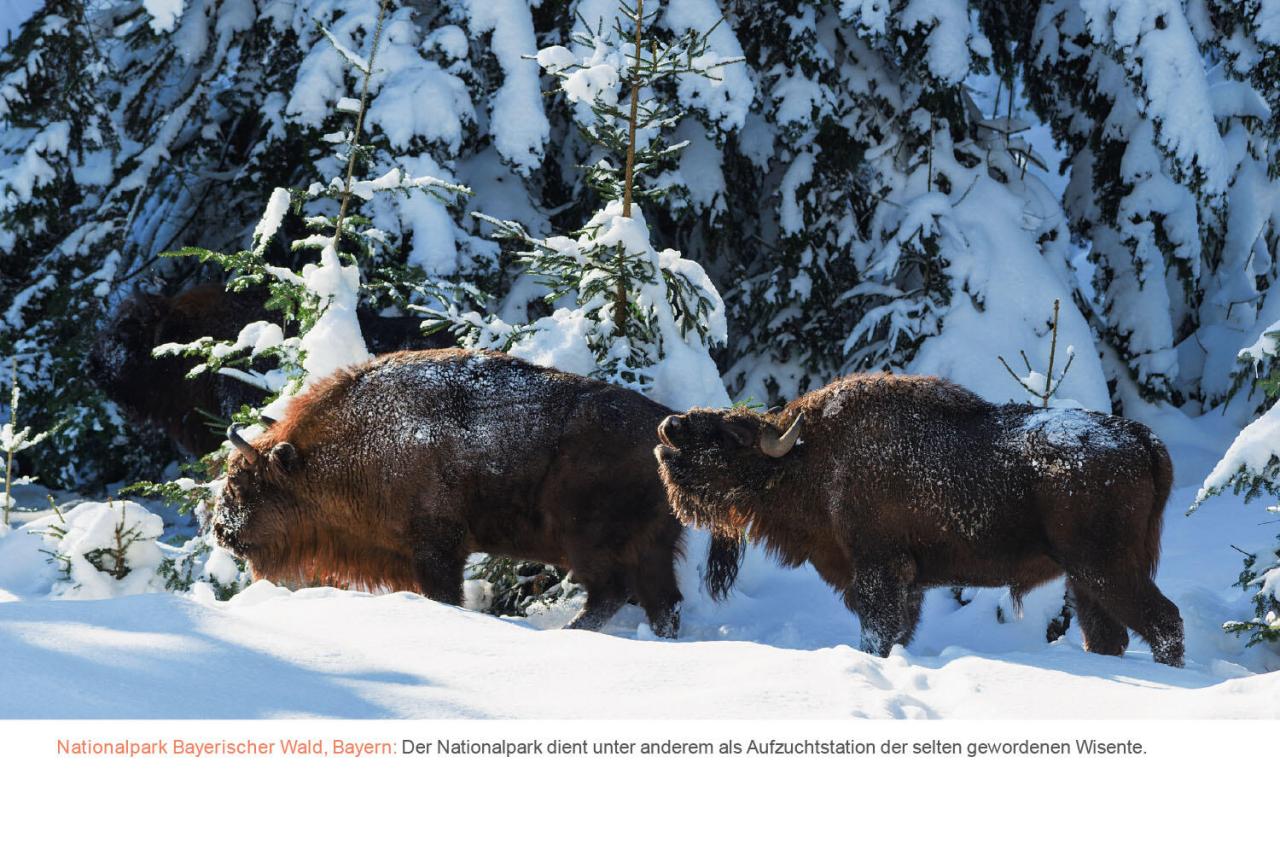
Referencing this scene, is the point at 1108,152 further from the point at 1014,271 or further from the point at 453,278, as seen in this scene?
the point at 453,278

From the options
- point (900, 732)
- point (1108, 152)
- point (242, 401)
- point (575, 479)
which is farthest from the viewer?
point (1108, 152)

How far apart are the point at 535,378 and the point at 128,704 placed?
12.6 feet

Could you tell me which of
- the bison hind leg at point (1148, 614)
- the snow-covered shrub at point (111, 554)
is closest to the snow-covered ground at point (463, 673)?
the bison hind leg at point (1148, 614)

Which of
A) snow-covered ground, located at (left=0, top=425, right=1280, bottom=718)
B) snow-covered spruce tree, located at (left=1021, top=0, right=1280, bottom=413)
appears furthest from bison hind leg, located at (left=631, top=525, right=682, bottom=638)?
snow-covered spruce tree, located at (left=1021, top=0, right=1280, bottom=413)

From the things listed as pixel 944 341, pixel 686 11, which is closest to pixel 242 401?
pixel 686 11

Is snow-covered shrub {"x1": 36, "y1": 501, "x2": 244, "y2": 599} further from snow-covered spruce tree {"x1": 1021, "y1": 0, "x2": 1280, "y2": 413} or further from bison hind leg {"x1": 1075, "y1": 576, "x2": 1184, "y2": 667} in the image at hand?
snow-covered spruce tree {"x1": 1021, "y1": 0, "x2": 1280, "y2": 413}

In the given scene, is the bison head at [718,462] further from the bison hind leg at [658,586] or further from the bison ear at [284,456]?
the bison ear at [284,456]

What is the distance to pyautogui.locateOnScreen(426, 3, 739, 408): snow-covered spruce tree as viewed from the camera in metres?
8.41

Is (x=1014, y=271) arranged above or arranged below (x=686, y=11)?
below

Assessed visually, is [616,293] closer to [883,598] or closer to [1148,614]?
[883,598]

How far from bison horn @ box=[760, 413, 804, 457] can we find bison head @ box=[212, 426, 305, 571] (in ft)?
8.72

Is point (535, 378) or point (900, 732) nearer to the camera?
point (900, 732)

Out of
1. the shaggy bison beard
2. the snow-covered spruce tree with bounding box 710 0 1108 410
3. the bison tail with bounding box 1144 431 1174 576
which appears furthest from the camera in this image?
the snow-covered spruce tree with bounding box 710 0 1108 410

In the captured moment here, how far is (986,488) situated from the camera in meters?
6.72
